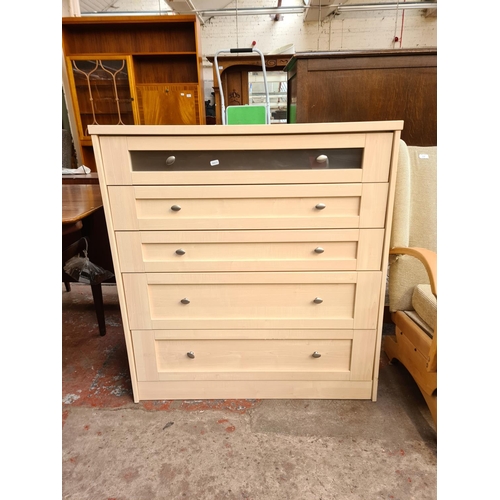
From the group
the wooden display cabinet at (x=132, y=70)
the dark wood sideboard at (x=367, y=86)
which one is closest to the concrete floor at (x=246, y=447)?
the dark wood sideboard at (x=367, y=86)

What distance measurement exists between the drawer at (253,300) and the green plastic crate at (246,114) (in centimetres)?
72

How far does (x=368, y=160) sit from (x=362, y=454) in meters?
1.08

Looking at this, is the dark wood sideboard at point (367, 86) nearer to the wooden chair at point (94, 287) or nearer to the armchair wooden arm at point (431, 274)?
the armchair wooden arm at point (431, 274)

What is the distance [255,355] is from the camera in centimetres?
132

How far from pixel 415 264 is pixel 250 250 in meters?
0.75

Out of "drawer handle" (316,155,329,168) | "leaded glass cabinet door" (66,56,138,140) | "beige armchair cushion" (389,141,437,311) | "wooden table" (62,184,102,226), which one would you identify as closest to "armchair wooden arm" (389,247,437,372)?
"beige armchair cushion" (389,141,437,311)

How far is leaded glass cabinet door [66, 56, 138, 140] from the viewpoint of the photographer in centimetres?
322

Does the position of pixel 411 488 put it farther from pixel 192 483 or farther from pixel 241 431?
pixel 192 483

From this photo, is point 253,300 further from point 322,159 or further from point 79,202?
point 79,202

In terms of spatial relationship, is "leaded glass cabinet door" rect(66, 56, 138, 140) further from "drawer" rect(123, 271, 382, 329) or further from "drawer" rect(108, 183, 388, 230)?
"drawer" rect(123, 271, 382, 329)

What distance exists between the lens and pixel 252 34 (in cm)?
526

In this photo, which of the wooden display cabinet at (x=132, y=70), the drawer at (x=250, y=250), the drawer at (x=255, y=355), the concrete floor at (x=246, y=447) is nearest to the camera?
the concrete floor at (x=246, y=447)

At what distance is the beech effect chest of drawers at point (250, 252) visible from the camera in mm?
1076

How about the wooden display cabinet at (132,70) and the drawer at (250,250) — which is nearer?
the drawer at (250,250)
